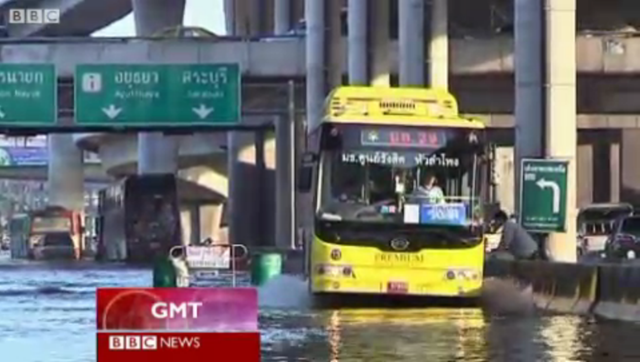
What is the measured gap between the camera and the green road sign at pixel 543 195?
29.6 m

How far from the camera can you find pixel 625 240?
42781 mm

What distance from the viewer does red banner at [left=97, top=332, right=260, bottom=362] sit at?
27.1 ft

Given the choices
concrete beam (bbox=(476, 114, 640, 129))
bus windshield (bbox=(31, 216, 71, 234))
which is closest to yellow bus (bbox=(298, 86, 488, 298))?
→ concrete beam (bbox=(476, 114, 640, 129))

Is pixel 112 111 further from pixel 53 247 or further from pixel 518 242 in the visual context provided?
pixel 53 247

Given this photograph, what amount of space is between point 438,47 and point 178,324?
43392 mm

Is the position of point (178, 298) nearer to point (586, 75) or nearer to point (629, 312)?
point (629, 312)

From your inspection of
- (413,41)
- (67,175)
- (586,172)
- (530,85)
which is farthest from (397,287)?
(67,175)

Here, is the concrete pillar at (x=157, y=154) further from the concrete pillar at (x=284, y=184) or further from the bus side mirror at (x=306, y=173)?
the bus side mirror at (x=306, y=173)

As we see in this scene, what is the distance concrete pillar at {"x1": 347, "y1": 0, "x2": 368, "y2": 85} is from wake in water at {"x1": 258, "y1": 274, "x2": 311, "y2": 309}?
75.7 ft

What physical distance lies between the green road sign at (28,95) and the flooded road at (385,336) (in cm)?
2744

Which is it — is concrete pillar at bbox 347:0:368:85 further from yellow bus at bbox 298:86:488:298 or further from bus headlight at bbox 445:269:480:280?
bus headlight at bbox 445:269:480:280

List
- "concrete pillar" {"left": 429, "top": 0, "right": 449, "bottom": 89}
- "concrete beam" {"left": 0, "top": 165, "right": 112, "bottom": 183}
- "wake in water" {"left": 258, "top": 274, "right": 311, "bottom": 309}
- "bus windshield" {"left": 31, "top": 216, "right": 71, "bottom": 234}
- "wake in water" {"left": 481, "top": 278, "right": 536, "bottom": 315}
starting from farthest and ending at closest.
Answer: "concrete beam" {"left": 0, "top": 165, "right": 112, "bottom": 183}
"bus windshield" {"left": 31, "top": 216, "right": 71, "bottom": 234}
"concrete pillar" {"left": 429, "top": 0, "right": 449, "bottom": 89}
"wake in water" {"left": 258, "top": 274, "right": 311, "bottom": 309}
"wake in water" {"left": 481, "top": 278, "right": 536, "bottom": 315}

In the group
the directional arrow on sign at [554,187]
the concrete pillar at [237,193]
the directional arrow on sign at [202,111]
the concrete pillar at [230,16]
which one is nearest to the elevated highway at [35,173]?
the concrete pillar at [230,16]

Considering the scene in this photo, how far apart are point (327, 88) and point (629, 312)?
118 feet
